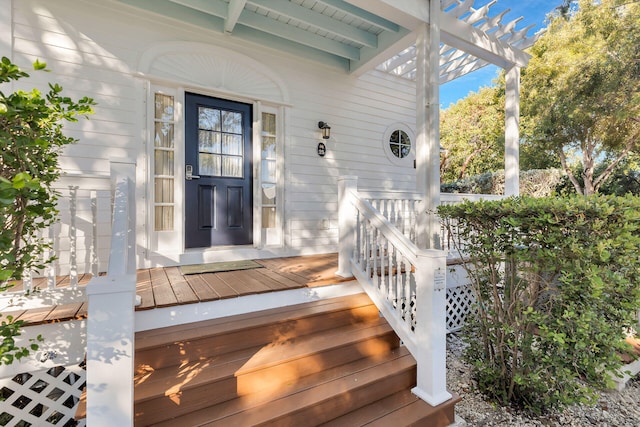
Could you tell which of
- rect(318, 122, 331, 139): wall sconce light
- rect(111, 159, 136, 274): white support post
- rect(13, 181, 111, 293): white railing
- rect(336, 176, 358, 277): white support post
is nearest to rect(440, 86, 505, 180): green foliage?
rect(318, 122, 331, 139): wall sconce light

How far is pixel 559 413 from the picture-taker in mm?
2254

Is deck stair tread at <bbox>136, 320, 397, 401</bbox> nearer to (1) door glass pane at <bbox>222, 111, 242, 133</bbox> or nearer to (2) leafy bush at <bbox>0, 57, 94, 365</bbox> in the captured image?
(2) leafy bush at <bbox>0, 57, 94, 365</bbox>

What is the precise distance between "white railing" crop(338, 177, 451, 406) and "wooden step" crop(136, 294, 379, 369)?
0.89 feet

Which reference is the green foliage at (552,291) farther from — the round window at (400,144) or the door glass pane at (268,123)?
the round window at (400,144)

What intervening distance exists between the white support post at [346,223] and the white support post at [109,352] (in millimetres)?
1868

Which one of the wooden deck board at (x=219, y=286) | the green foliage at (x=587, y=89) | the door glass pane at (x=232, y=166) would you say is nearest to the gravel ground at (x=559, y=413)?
the wooden deck board at (x=219, y=286)

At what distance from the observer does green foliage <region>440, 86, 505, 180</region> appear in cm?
1264

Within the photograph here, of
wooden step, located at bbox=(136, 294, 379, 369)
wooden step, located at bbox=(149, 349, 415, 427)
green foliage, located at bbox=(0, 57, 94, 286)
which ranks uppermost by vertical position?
green foliage, located at bbox=(0, 57, 94, 286)

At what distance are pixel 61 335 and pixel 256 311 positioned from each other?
125 cm

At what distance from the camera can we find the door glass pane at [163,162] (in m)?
3.47

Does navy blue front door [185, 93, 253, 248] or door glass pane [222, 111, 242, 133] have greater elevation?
door glass pane [222, 111, 242, 133]

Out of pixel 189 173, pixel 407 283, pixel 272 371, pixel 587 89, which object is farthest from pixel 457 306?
pixel 587 89

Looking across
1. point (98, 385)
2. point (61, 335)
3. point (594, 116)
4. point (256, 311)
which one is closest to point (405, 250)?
point (256, 311)

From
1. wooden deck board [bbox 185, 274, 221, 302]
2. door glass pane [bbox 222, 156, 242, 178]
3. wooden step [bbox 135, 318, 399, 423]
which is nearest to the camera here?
wooden step [bbox 135, 318, 399, 423]
